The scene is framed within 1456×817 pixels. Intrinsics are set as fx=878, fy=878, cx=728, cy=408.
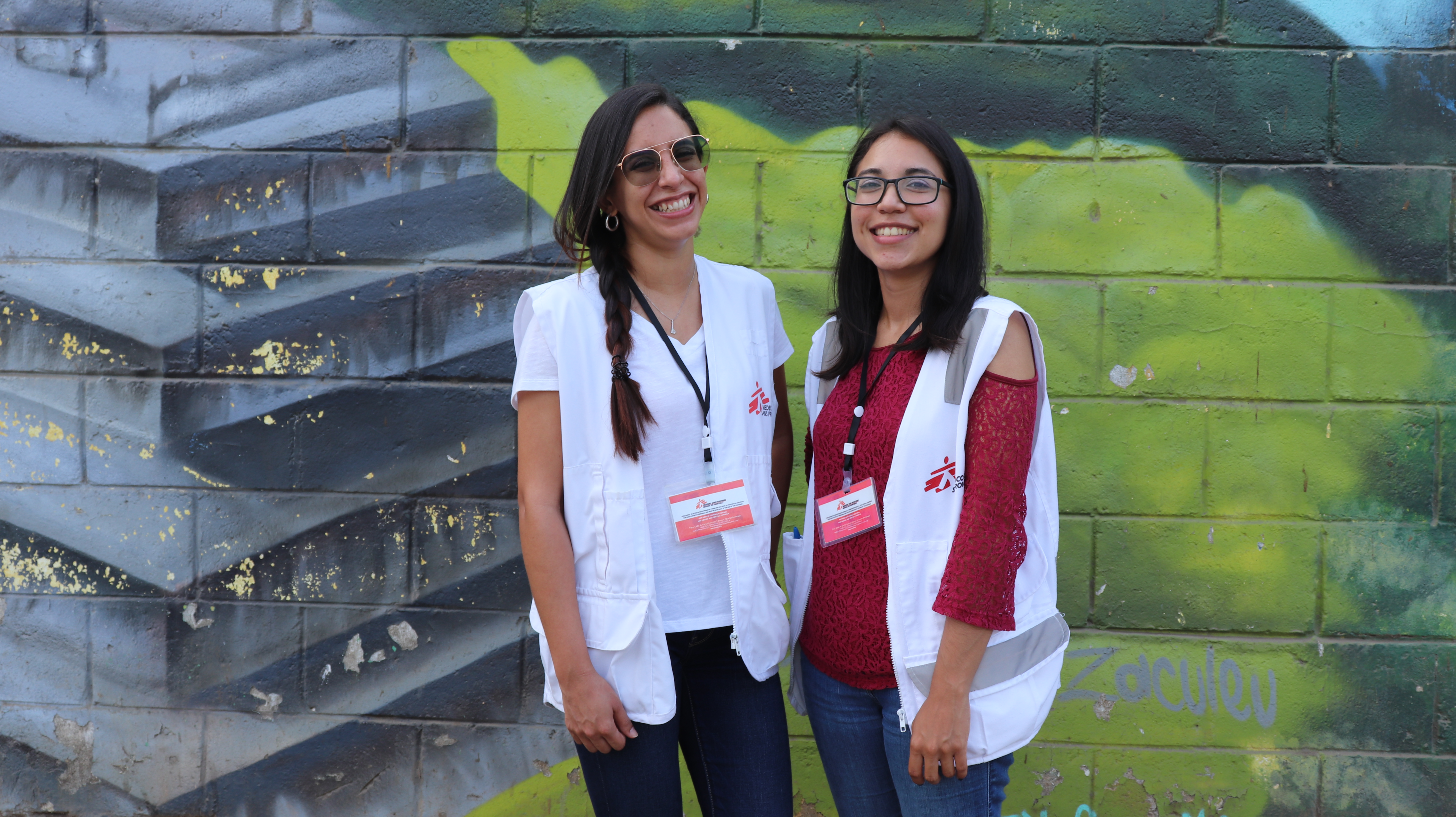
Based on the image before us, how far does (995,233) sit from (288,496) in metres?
2.25

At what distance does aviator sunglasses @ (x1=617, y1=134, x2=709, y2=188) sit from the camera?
5.31 ft

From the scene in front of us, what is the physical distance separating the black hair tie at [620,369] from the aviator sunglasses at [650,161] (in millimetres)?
323

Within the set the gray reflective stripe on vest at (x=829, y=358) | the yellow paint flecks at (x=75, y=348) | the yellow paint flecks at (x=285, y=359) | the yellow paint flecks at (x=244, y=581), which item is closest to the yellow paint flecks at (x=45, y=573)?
the yellow paint flecks at (x=244, y=581)

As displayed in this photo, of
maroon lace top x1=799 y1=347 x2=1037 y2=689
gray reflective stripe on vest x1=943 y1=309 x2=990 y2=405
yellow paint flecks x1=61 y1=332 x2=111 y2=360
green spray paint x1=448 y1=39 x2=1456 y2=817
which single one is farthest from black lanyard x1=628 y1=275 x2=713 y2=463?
yellow paint flecks x1=61 y1=332 x2=111 y2=360

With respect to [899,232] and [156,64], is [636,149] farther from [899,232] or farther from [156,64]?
[156,64]

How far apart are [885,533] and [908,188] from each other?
0.62 m

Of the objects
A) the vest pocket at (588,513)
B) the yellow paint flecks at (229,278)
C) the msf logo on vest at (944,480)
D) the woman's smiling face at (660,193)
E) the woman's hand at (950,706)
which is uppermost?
the woman's smiling face at (660,193)

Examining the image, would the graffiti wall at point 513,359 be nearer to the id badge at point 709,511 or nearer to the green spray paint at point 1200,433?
the green spray paint at point 1200,433

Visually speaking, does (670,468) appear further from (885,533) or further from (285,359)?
(285,359)

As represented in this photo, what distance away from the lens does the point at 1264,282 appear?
2.51 metres

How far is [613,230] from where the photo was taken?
5.64 ft

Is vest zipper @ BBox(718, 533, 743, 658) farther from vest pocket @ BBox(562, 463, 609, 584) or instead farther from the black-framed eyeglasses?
the black-framed eyeglasses

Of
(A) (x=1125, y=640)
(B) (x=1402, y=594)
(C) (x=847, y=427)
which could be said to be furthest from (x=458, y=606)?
(B) (x=1402, y=594)

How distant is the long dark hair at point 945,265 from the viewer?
5.08ft
